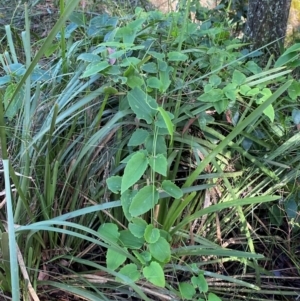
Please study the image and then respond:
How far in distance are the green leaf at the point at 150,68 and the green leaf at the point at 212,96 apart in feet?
0.44

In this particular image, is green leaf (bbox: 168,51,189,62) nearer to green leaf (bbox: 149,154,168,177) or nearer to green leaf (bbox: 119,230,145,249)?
green leaf (bbox: 149,154,168,177)

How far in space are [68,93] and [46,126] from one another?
0.38 ft

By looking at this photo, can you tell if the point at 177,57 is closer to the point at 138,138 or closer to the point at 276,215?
Answer: the point at 138,138

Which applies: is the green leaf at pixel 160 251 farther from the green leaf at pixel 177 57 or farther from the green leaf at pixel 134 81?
→ the green leaf at pixel 177 57

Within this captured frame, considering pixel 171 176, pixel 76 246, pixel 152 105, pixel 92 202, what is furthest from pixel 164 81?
pixel 76 246

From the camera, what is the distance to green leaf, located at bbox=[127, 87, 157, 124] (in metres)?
0.87

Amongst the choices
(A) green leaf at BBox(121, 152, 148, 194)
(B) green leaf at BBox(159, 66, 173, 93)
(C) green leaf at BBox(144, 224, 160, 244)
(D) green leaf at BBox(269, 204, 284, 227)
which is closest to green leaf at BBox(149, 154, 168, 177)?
(A) green leaf at BBox(121, 152, 148, 194)

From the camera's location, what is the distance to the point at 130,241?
2.77 ft

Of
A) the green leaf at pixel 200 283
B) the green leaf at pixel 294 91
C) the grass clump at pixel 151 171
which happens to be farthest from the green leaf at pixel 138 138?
the green leaf at pixel 294 91

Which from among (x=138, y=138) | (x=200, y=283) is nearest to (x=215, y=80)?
(x=138, y=138)

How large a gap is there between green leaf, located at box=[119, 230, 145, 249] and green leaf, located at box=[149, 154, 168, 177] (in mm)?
153

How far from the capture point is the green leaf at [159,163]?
31.7 inches

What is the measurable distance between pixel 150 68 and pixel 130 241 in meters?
0.43

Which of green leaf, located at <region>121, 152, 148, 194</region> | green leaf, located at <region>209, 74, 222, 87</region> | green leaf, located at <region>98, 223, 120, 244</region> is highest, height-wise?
green leaf, located at <region>209, 74, 222, 87</region>
